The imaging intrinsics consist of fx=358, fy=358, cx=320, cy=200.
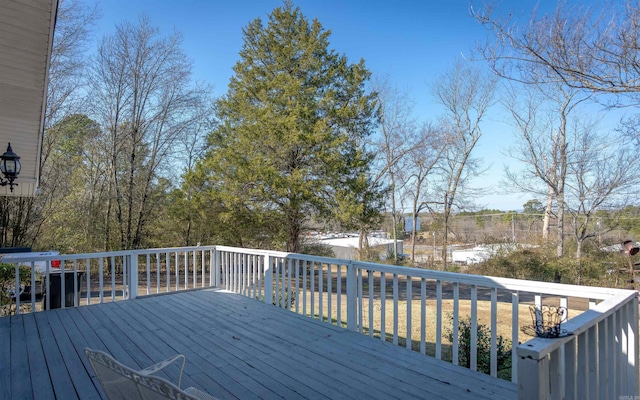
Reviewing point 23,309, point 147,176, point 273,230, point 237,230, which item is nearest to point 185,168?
point 147,176

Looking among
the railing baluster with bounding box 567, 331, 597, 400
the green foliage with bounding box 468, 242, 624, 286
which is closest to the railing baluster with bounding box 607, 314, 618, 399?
the railing baluster with bounding box 567, 331, 597, 400

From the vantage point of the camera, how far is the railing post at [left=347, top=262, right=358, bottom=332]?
12.1 ft

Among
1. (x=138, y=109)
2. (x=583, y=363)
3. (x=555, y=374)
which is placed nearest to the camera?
(x=555, y=374)

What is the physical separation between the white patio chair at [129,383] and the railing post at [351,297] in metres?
2.37

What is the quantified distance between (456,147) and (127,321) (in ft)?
43.3

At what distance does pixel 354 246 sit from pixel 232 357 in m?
12.2

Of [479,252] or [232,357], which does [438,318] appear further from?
[479,252]

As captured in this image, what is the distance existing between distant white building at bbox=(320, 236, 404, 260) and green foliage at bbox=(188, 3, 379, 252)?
11.0ft

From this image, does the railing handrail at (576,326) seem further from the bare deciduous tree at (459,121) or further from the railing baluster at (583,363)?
the bare deciduous tree at (459,121)

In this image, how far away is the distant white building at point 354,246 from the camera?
1466 centimetres

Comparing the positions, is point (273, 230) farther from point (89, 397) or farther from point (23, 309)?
point (89, 397)

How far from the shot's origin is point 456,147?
14273 millimetres

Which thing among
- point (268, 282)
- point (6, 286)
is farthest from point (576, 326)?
point (6, 286)

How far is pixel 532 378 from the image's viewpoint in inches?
47.4
